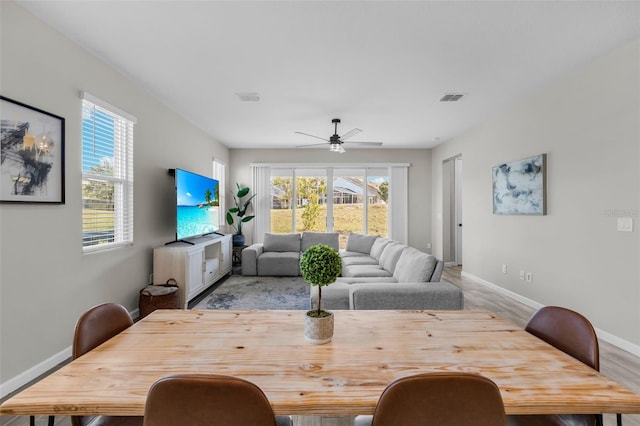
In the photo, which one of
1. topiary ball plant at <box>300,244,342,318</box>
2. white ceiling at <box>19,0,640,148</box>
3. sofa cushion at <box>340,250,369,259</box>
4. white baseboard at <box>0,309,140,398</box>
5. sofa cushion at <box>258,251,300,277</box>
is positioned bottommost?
white baseboard at <box>0,309,140,398</box>

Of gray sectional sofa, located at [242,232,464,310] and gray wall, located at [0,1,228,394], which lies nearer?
gray wall, located at [0,1,228,394]

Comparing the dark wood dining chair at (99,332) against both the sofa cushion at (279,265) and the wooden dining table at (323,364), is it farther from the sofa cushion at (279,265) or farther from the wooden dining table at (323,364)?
the sofa cushion at (279,265)

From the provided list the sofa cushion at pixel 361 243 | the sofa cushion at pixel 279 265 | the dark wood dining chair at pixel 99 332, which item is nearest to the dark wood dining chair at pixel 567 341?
the dark wood dining chair at pixel 99 332

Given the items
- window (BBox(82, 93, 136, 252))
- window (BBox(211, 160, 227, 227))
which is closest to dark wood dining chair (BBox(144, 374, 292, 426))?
window (BBox(82, 93, 136, 252))

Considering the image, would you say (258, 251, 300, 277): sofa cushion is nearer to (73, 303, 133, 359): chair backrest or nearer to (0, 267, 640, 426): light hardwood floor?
(0, 267, 640, 426): light hardwood floor

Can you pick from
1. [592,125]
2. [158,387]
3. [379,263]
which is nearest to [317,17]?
[158,387]

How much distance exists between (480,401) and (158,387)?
0.79m

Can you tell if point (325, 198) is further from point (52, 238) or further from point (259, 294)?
point (52, 238)

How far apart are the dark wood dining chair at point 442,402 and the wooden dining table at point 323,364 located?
0.08 meters

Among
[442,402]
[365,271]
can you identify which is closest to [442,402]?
[442,402]

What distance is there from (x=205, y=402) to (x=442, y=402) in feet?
1.91

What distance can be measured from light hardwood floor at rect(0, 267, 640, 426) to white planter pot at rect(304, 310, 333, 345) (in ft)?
3.13

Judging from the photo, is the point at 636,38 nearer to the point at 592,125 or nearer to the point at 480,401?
the point at 592,125

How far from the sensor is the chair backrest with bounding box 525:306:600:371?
1.11 m
